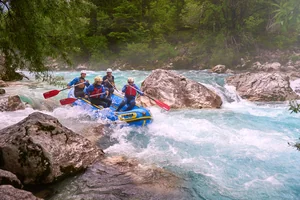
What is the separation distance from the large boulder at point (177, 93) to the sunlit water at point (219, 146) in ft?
1.66

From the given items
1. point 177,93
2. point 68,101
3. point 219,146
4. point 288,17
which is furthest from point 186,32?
point 219,146

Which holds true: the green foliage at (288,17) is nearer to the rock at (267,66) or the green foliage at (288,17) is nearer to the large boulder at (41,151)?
the rock at (267,66)

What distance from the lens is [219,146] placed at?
6141 millimetres

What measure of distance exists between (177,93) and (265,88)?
3.77m

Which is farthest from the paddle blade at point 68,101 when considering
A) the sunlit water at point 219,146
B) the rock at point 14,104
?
the rock at point 14,104

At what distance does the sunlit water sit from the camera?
176 inches

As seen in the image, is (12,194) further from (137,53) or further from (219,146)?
(137,53)

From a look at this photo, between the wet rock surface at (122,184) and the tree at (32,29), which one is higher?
the tree at (32,29)

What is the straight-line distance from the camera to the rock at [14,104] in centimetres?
823

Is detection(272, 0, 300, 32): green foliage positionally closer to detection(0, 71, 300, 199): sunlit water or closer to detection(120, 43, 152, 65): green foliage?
detection(0, 71, 300, 199): sunlit water

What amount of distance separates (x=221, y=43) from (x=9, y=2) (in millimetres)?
19012

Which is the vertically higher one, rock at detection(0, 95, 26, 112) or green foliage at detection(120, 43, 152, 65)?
green foliage at detection(120, 43, 152, 65)

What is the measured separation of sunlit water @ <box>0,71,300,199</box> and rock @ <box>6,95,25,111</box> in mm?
243

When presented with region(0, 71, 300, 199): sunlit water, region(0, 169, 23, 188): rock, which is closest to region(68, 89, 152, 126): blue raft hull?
region(0, 71, 300, 199): sunlit water
